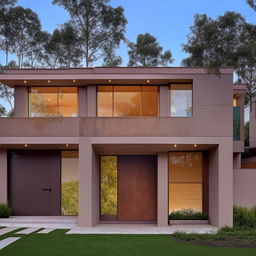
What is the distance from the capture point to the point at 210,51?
13.0 m

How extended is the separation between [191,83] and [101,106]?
4.25m

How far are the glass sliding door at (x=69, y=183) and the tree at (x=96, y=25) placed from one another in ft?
46.3

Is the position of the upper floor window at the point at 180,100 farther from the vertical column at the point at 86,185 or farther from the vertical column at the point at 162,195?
the vertical column at the point at 86,185

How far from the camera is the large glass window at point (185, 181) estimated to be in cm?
1616

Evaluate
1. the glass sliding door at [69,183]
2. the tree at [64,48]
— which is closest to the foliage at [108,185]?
the glass sliding door at [69,183]

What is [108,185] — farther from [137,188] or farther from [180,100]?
[180,100]

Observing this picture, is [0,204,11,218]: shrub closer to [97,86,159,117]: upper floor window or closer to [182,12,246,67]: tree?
[97,86,159,117]: upper floor window

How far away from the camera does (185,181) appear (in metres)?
16.3

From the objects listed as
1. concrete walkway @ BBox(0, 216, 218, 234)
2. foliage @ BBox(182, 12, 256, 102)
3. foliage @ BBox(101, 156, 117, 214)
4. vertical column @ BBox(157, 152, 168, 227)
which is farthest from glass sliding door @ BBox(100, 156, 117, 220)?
foliage @ BBox(182, 12, 256, 102)

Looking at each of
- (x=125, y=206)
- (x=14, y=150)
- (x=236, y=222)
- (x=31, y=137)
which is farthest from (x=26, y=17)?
(x=236, y=222)

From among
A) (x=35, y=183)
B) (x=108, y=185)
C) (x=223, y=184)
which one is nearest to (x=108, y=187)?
(x=108, y=185)

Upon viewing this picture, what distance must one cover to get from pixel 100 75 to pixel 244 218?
27.3ft

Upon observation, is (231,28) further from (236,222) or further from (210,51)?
(236,222)

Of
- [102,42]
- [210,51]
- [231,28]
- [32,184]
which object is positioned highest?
[102,42]
